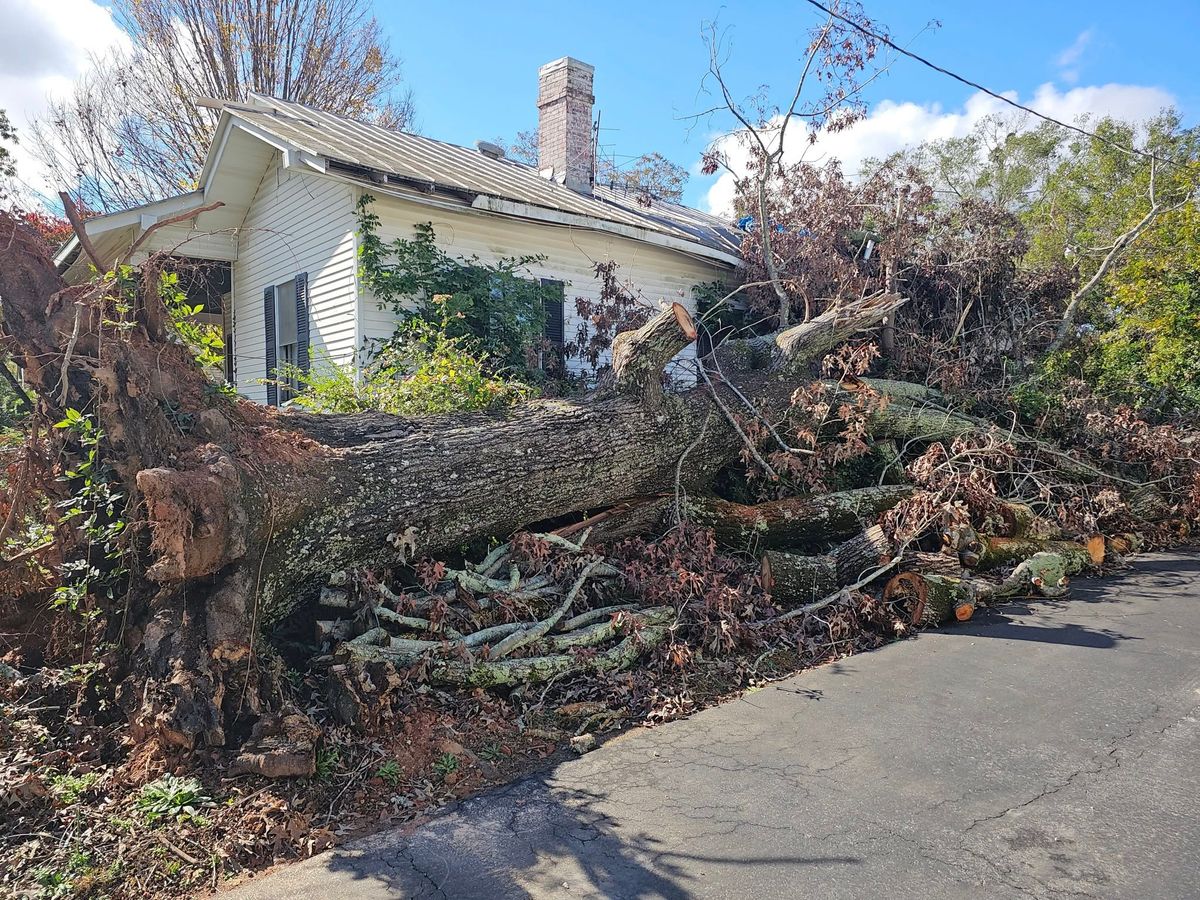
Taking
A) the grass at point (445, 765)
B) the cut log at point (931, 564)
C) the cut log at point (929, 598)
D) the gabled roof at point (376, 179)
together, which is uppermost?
the gabled roof at point (376, 179)

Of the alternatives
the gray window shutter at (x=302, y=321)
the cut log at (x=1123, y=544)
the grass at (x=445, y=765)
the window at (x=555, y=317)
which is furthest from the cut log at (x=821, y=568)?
the gray window shutter at (x=302, y=321)

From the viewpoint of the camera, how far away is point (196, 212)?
14.4 feet

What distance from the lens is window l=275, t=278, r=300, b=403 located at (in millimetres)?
10742

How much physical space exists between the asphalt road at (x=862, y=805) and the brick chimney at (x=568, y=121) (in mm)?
11037

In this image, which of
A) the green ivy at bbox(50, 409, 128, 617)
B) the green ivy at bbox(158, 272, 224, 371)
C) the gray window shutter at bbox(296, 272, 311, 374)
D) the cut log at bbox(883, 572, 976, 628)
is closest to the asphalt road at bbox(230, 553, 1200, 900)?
the cut log at bbox(883, 572, 976, 628)

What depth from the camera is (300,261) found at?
1032 centimetres

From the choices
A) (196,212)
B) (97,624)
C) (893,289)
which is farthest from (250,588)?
(893,289)

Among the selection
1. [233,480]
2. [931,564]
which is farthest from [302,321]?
[931,564]

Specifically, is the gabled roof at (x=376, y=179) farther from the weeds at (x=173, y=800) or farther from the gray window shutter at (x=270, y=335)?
the weeds at (x=173, y=800)

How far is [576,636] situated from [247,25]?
75.0ft

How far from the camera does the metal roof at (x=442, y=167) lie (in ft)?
28.5

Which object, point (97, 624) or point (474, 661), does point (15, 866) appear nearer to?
point (97, 624)

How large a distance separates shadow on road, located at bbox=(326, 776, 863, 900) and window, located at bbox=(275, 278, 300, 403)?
868 centimetres

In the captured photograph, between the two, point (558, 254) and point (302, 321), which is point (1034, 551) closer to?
point (558, 254)
